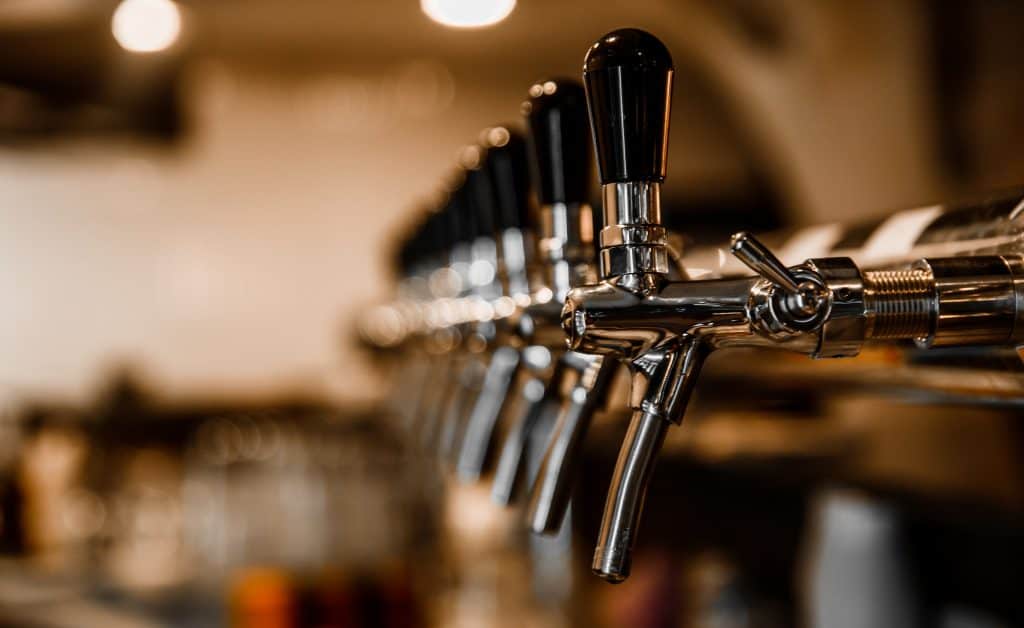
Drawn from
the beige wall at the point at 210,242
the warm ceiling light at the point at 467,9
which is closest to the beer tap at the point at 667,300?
the warm ceiling light at the point at 467,9

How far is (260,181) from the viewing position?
4285mm

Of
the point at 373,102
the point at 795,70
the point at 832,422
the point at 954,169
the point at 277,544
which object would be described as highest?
the point at 373,102

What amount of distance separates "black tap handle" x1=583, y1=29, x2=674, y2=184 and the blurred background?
0.52m

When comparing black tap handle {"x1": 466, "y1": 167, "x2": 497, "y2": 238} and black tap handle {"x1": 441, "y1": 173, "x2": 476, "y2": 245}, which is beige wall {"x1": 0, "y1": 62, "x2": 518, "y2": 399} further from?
black tap handle {"x1": 466, "y1": 167, "x2": 497, "y2": 238}

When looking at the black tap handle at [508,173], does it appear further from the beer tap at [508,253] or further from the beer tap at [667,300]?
the beer tap at [667,300]

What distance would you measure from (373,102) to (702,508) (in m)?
2.85

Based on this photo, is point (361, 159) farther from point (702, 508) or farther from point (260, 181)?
point (702, 508)

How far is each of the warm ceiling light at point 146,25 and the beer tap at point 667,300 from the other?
9.70 feet

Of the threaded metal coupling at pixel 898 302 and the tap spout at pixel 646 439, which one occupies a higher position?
the threaded metal coupling at pixel 898 302

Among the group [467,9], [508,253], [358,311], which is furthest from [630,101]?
[467,9]

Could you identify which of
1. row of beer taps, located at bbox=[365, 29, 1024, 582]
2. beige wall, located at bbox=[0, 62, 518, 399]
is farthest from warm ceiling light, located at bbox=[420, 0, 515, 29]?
row of beer taps, located at bbox=[365, 29, 1024, 582]

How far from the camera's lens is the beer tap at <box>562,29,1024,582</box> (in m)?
0.42

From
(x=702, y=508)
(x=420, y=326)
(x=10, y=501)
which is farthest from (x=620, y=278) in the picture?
(x=10, y=501)

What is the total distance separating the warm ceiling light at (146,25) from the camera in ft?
10.5
